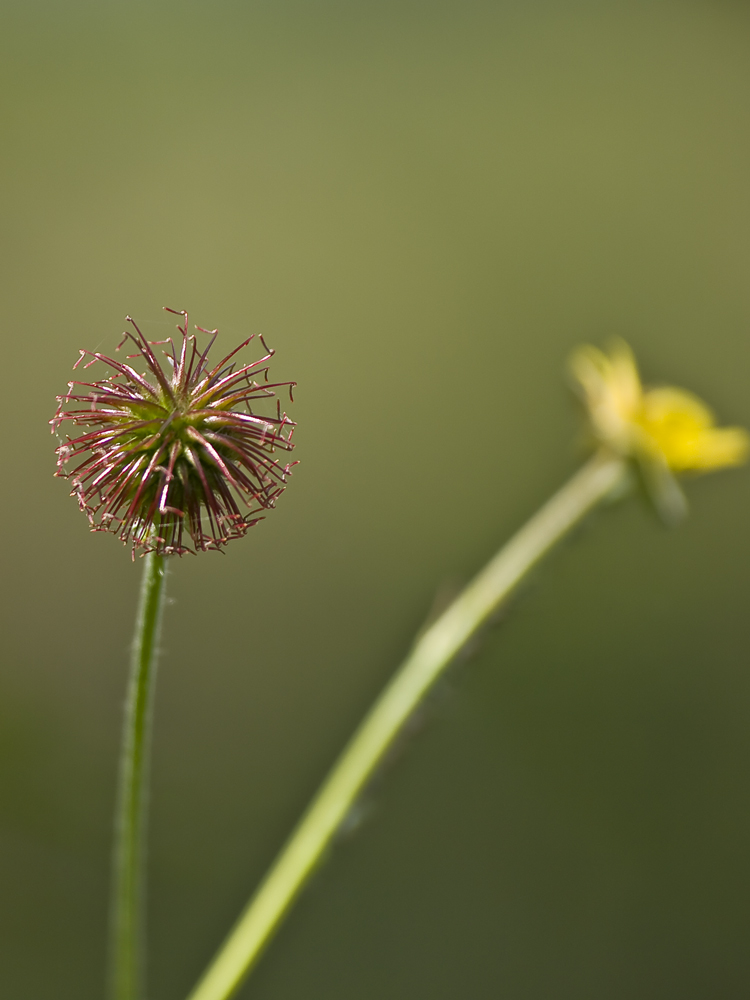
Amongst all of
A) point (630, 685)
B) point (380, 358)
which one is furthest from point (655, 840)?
point (380, 358)

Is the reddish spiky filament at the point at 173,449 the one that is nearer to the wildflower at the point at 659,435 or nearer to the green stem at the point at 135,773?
the green stem at the point at 135,773

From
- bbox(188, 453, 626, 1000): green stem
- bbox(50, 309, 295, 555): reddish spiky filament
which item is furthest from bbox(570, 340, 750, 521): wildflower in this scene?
bbox(50, 309, 295, 555): reddish spiky filament

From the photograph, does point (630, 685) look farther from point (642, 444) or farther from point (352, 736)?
point (642, 444)

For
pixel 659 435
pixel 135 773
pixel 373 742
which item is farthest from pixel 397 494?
pixel 135 773

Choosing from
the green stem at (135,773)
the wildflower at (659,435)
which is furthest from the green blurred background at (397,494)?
the green stem at (135,773)

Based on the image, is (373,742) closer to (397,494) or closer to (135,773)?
(135,773)

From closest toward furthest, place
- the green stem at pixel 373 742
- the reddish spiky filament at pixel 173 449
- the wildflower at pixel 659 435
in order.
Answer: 1. the reddish spiky filament at pixel 173 449
2. the green stem at pixel 373 742
3. the wildflower at pixel 659 435
